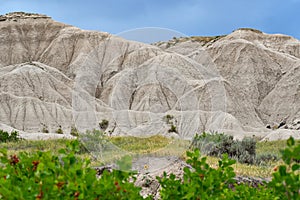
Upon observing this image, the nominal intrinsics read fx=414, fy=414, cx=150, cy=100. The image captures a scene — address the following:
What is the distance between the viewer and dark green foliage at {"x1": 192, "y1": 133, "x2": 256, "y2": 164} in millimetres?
14930

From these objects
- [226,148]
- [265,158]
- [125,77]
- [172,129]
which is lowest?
[265,158]

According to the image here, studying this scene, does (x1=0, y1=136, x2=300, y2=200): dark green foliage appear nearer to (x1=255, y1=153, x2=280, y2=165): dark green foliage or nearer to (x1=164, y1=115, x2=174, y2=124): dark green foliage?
(x1=255, y1=153, x2=280, y2=165): dark green foliage

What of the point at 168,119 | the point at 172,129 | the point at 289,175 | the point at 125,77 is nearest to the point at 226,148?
the point at 172,129

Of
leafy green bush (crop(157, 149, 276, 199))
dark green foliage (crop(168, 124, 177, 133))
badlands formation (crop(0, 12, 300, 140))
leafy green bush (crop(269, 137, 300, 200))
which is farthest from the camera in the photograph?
badlands formation (crop(0, 12, 300, 140))

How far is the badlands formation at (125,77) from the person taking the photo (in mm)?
41162

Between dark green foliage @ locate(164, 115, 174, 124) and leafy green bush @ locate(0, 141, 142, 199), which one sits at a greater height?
leafy green bush @ locate(0, 141, 142, 199)

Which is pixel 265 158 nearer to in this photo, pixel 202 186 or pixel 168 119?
pixel 168 119

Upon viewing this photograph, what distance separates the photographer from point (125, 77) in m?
35.6

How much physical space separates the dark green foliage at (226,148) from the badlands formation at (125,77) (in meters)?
8.57

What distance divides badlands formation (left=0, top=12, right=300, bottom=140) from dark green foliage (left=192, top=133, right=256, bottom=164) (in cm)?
857

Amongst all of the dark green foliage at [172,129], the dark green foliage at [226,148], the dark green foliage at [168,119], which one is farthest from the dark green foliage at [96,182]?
the dark green foliage at [168,119]

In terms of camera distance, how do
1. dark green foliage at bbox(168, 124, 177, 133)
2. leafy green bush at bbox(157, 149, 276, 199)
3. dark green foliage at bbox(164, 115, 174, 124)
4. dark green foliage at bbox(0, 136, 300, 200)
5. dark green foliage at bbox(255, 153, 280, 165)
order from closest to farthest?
dark green foliage at bbox(0, 136, 300, 200) < leafy green bush at bbox(157, 149, 276, 199) < dark green foliage at bbox(255, 153, 280, 165) < dark green foliage at bbox(168, 124, 177, 133) < dark green foliage at bbox(164, 115, 174, 124)

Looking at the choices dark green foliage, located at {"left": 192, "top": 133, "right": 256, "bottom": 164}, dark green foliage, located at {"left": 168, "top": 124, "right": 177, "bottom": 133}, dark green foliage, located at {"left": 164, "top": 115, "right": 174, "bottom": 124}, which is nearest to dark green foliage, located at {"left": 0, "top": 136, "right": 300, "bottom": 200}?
dark green foliage, located at {"left": 192, "top": 133, "right": 256, "bottom": 164}

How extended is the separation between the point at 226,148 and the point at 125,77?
818 inches
